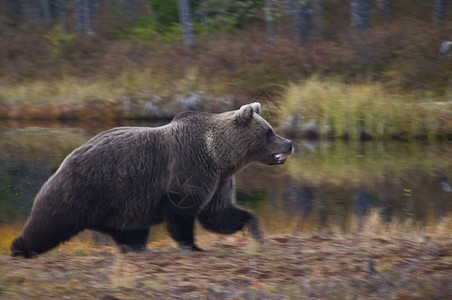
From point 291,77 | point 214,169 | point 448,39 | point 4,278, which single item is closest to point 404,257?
point 214,169

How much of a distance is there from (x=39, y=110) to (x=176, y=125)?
20.4 m

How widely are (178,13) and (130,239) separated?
31.8 m

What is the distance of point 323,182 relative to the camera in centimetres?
1556

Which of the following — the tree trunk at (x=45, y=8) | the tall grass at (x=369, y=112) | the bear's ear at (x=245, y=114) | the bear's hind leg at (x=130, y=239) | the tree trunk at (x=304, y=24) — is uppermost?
the tree trunk at (x=45, y=8)

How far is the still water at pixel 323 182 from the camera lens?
11.6 meters

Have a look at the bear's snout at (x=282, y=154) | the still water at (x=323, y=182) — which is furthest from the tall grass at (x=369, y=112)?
the bear's snout at (x=282, y=154)

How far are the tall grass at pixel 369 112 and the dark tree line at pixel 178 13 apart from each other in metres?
7.08

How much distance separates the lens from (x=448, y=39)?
26.5 meters

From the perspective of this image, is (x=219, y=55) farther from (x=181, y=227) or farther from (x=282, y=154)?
(x=181, y=227)

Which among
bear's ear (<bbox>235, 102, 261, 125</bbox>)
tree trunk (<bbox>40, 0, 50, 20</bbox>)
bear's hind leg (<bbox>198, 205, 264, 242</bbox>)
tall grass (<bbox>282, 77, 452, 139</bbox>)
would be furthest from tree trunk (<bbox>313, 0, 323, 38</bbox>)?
bear's hind leg (<bbox>198, 205, 264, 242</bbox>)

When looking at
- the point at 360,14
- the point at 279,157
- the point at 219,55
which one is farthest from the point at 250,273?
the point at 360,14

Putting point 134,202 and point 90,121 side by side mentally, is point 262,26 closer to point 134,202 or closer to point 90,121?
point 90,121

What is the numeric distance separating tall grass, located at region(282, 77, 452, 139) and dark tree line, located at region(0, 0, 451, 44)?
7080 mm

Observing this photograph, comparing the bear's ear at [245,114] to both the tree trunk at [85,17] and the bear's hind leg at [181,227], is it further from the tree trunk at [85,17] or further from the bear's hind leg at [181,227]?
the tree trunk at [85,17]
